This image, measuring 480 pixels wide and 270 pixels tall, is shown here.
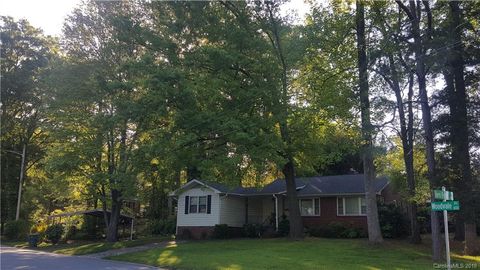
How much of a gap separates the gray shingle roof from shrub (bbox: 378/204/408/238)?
2.97 m

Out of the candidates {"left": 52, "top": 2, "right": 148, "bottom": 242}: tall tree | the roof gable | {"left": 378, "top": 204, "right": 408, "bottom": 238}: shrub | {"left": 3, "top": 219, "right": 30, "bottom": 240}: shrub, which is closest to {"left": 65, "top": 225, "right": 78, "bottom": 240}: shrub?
{"left": 3, "top": 219, "right": 30, "bottom": 240}: shrub

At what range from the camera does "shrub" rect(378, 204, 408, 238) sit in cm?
2867

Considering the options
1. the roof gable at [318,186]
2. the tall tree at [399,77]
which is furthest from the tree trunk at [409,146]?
the roof gable at [318,186]

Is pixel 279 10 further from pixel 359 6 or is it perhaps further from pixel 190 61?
pixel 190 61

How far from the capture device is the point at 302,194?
34.7 metres

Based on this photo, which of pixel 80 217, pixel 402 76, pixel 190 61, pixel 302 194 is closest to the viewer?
pixel 402 76

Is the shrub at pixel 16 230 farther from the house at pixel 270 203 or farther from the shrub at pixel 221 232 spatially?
the shrub at pixel 221 232

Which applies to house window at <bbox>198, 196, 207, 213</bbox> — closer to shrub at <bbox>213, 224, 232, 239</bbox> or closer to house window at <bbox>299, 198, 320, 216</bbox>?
shrub at <bbox>213, 224, 232, 239</bbox>

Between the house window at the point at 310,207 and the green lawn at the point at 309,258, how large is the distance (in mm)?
9271

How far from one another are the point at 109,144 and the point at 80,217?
478 inches

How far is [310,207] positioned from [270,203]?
390 centimetres

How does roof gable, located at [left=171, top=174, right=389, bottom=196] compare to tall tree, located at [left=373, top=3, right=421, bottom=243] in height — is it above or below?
below

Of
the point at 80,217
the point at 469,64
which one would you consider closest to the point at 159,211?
the point at 80,217

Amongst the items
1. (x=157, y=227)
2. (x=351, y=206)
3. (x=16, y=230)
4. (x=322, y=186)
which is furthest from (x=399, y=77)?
(x=16, y=230)
